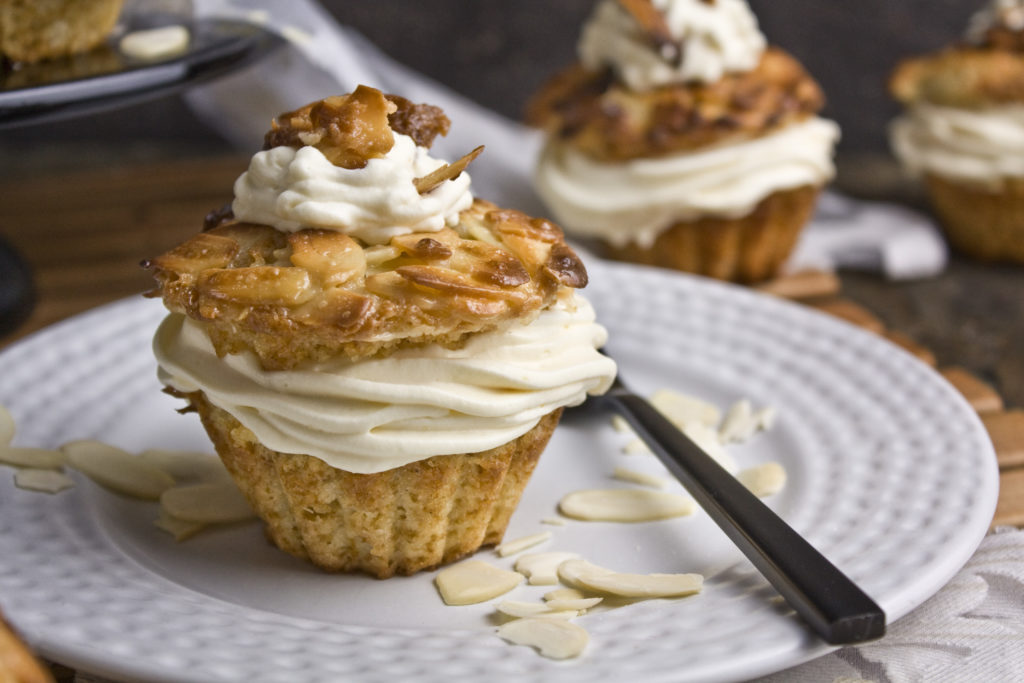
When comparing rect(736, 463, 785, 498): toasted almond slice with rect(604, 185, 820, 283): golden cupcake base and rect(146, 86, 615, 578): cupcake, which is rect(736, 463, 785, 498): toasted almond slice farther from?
rect(604, 185, 820, 283): golden cupcake base

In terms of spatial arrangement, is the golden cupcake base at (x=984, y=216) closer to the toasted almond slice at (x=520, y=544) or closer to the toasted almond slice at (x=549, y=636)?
the toasted almond slice at (x=520, y=544)

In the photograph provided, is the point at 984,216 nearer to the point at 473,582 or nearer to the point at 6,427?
the point at 473,582

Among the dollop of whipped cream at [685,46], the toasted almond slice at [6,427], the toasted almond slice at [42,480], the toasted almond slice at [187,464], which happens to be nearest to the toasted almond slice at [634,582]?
the toasted almond slice at [187,464]

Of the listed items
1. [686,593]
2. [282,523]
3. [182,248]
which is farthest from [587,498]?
[182,248]

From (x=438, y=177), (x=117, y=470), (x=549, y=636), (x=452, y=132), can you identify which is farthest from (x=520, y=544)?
(x=452, y=132)

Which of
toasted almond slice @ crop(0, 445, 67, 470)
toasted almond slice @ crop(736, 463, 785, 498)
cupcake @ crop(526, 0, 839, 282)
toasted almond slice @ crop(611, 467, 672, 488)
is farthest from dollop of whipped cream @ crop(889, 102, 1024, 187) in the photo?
toasted almond slice @ crop(0, 445, 67, 470)
